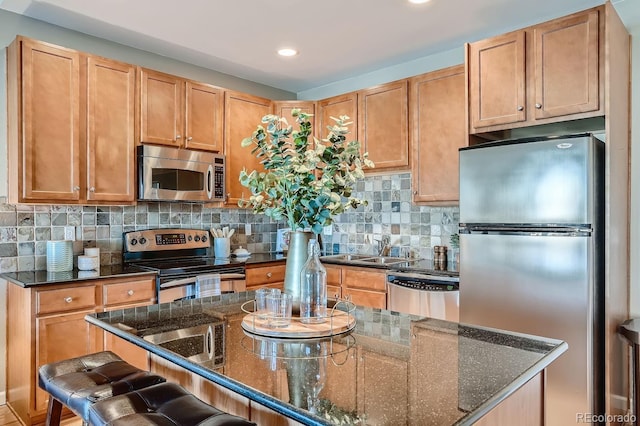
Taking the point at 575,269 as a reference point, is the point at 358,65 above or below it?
above

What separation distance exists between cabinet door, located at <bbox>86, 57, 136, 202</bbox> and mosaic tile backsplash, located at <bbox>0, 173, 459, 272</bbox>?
32 cm

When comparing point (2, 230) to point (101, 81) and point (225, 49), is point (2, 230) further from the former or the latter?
point (225, 49)

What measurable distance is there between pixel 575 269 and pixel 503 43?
1466 millimetres

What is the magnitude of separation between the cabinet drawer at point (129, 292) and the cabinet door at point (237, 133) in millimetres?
1126

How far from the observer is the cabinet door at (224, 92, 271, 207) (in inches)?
152

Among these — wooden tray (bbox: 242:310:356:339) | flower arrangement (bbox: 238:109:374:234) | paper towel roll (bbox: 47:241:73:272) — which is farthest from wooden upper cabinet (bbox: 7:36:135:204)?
wooden tray (bbox: 242:310:356:339)

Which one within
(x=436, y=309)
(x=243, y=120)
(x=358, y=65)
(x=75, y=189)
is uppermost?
(x=358, y=65)

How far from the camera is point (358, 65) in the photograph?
3.87m

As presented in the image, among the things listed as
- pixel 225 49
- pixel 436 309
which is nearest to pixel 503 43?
pixel 436 309

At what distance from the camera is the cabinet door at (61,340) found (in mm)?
2530

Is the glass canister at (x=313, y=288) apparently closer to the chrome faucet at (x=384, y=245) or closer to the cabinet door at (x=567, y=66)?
the cabinet door at (x=567, y=66)

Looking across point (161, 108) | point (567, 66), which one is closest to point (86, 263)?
point (161, 108)

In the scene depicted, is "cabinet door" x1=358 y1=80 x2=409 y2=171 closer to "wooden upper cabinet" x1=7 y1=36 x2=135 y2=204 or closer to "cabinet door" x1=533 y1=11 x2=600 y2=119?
"cabinet door" x1=533 y1=11 x2=600 y2=119

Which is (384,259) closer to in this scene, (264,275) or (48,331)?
(264,275)
